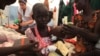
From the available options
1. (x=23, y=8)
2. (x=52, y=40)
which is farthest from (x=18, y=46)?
(x=23, y=8)

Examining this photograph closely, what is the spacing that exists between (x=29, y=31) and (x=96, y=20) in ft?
2.22

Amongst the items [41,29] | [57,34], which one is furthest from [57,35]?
[41,29]

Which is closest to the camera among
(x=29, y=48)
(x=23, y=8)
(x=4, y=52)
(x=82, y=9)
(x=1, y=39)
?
(x=4, y=52)

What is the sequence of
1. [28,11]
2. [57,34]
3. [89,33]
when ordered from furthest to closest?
1. [28,11]
2. [57,34]
3. [89,33]

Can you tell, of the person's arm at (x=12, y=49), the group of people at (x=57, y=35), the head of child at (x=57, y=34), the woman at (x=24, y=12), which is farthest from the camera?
the woman at (x=24, y=12)

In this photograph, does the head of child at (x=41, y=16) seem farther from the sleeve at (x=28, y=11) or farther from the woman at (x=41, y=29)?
the sleeve at (x=28, y=11)

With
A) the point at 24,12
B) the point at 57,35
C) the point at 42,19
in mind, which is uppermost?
the point at 42,19

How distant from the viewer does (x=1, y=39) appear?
7.03 feet

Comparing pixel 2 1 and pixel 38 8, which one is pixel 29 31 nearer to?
pixel 38 8

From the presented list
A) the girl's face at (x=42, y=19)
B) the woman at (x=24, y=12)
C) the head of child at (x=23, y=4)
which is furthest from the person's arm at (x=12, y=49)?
the head of child at (x=23, y=4)

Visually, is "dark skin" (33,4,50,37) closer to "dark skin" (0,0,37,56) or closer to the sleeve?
"dark skin" (0,0,37,56)

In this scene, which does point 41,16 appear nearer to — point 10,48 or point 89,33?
point 89,33

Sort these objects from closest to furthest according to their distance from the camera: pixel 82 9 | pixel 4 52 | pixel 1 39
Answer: pixel 4 52, pixel 1 39, pixel 82 9

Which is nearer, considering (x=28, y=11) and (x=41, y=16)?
(x=41, y=16)
